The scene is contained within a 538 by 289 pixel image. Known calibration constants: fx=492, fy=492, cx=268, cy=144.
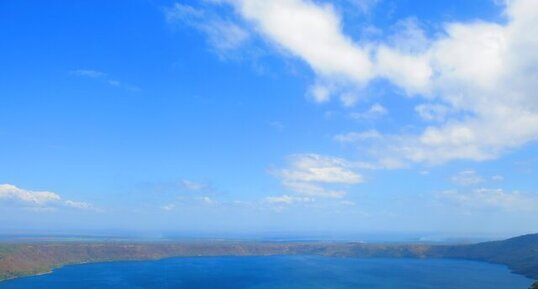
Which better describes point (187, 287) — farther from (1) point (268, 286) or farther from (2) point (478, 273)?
(2) point (478, 273)

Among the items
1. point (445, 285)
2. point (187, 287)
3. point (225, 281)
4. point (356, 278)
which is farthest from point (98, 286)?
point (445, 285)

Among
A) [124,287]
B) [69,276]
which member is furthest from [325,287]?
[69,276]

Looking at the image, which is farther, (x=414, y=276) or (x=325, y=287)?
(x=414, y=276)

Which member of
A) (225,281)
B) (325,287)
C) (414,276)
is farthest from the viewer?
(414,276)

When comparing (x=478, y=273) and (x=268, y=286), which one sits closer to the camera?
(x=268, y=286)

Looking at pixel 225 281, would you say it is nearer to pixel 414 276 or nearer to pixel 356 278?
pixel 356 278

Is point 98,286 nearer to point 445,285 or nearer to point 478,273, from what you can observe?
point 445,285

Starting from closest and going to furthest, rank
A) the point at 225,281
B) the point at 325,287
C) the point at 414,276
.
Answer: the point at 325,287, the point at 225,281, the point at 414,276
